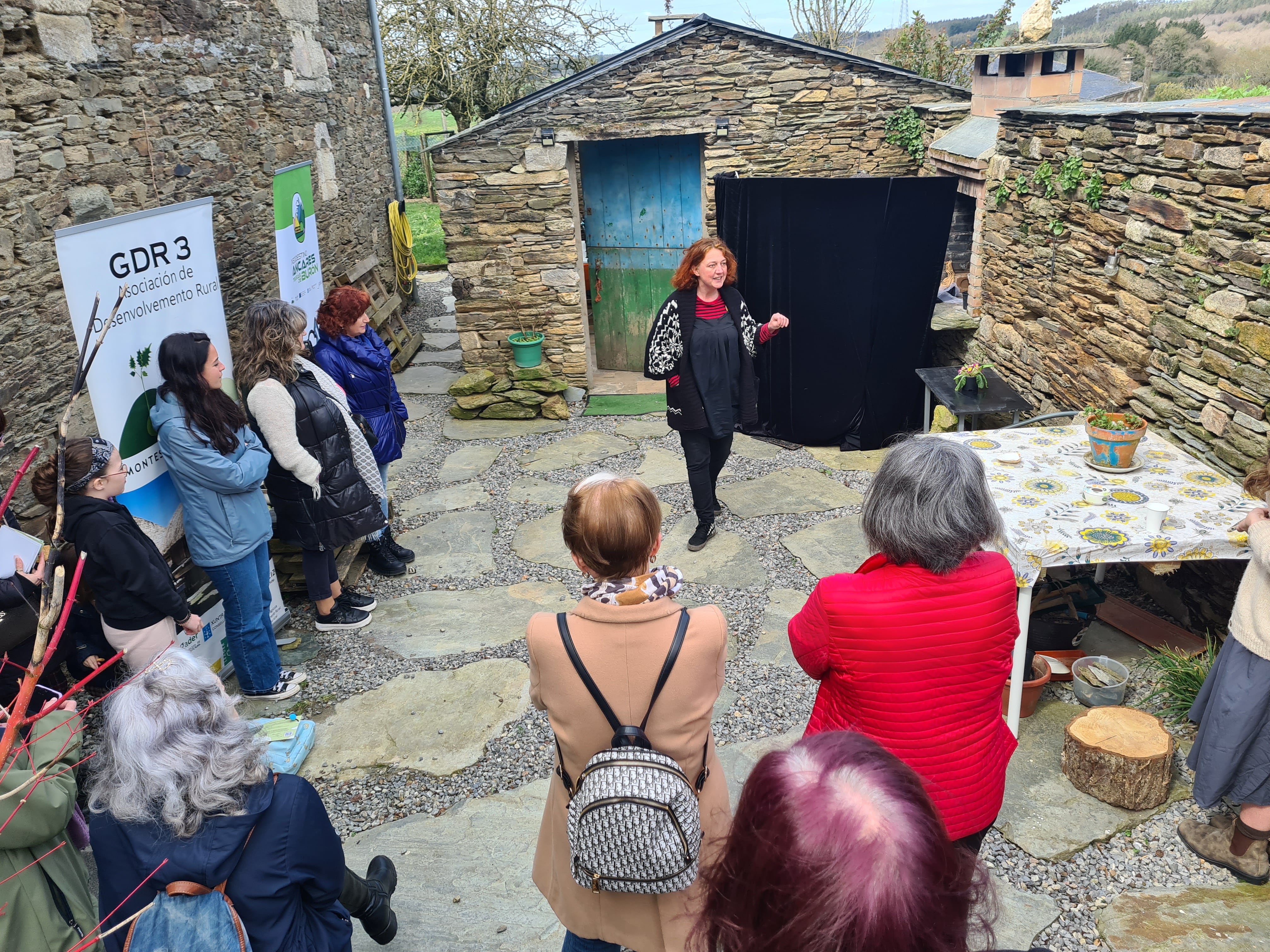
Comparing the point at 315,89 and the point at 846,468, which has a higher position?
the point at 315,89

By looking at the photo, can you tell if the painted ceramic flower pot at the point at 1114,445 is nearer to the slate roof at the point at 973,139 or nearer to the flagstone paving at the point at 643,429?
the slate roof at the point at 973,139

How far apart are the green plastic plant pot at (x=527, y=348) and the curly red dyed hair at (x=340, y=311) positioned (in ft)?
10.3

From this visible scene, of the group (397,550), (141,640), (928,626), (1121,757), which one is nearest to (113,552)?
(141,640)

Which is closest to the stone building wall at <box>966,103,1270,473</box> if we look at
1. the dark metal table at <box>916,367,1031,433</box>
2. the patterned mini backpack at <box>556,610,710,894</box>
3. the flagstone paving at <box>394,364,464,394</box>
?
the dark metal table at <box>916,367,1031,433</box>

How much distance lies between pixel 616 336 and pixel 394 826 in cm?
618

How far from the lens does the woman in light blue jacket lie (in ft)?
11.6

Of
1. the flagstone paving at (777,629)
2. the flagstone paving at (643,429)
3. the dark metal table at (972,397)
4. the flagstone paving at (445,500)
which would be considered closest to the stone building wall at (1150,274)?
the dark metal table at (972,397)

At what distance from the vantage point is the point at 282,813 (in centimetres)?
187

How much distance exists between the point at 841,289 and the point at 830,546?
2.24 metres

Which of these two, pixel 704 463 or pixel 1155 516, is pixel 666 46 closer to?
pixel 704 463

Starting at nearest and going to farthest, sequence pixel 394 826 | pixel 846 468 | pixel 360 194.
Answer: pixel 394 826 < pixel 846 468 < pixel 360 194

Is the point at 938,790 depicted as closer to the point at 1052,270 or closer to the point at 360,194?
the point at 1052,270

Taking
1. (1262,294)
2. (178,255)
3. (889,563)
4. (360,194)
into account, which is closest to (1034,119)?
(1262,294)

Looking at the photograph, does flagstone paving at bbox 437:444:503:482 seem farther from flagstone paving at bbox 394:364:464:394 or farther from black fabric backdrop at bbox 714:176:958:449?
black fabric backdrop at bbox 714:176:958:449
